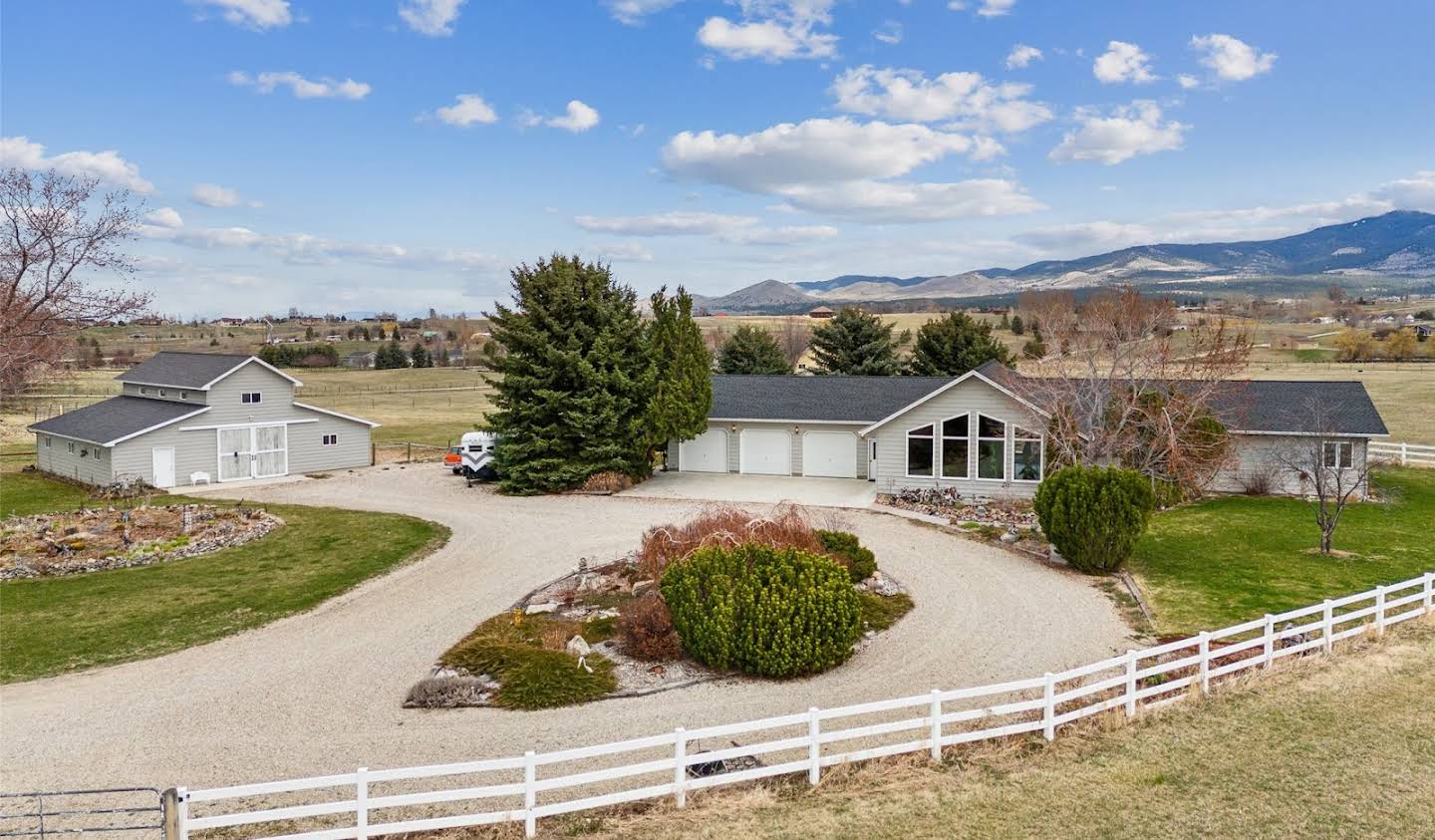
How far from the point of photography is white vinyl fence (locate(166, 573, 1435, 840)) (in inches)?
313

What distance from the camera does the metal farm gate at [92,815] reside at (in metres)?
8.18

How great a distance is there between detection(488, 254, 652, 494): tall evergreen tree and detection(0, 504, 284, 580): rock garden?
8.19m

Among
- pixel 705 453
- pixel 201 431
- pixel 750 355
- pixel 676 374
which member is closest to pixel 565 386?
pixel 676 374

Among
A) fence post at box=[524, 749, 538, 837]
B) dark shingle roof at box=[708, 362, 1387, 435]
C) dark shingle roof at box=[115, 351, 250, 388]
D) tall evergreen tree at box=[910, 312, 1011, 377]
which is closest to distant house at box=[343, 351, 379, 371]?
dark shingle roof at box=[115, 351, 250, 388]

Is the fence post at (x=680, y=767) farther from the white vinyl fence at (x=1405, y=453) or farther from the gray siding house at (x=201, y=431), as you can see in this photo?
the white vinyl fence at (x=1405, y=453)

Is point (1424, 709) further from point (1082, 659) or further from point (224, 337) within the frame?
point (224, 337)

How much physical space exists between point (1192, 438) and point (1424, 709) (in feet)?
53.7

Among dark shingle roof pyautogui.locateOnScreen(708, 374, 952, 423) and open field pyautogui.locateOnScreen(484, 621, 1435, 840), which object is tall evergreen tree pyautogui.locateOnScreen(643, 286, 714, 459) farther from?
open field pyautogui.locateOnScreen(484, 621, 1435, 840)

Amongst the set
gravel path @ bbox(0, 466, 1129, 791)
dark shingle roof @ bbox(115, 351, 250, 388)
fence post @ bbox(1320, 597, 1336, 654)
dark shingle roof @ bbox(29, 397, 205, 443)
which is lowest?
gravel path @ bbox(0, 466, 1129, 791)

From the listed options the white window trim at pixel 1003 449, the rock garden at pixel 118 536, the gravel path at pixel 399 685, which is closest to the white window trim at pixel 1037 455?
the white window trim at pixel 1003 449

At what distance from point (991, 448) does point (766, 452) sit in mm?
8329

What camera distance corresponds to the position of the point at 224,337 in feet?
414

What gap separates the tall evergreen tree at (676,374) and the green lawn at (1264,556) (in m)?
14.7

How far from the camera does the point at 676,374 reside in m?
30.7
